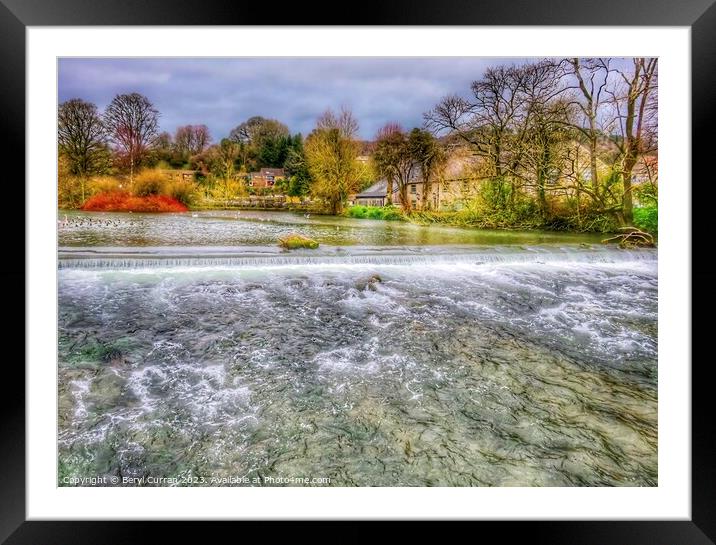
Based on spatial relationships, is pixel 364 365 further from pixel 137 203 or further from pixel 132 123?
pixel 132 123

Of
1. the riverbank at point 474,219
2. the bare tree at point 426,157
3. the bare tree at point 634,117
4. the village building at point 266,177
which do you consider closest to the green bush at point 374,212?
the riverbank at point 474,219

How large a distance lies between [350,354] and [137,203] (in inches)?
57.3

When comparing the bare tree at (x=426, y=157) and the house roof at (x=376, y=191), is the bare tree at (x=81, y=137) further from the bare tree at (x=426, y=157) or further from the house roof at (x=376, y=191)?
the bare tree at (x=426, y=157)

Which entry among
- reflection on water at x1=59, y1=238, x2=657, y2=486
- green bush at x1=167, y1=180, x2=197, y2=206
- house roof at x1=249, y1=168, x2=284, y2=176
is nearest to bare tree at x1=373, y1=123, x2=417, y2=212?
reflection on water at x1=59, y1=238, x2=657, y2=486

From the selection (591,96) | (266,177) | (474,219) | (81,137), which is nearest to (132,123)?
(81,137)

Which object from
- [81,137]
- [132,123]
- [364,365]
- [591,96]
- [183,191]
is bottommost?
[364,365]

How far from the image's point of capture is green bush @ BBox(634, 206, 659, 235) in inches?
73.9

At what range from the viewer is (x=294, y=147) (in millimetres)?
2084

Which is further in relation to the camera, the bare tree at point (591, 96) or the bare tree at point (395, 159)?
the bare tree at point (395, 159)

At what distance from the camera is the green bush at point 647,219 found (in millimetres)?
1876

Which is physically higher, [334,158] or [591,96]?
[591,96]
